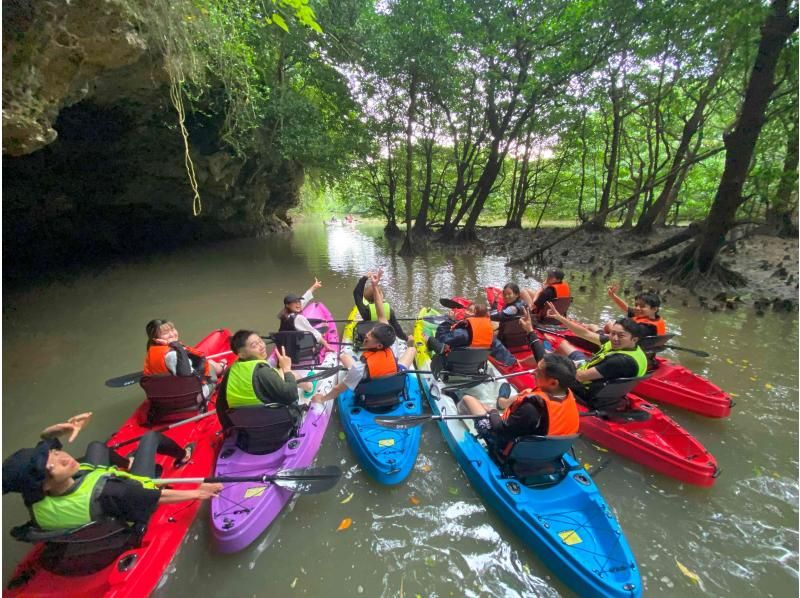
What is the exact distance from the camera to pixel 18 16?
11.2 ft

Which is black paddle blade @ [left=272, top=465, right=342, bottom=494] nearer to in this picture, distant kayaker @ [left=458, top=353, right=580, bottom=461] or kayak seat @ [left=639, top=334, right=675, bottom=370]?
distant kayaker @ [left=458, top=353, right=580, bottom=461]

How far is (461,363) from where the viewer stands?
16.2 feet

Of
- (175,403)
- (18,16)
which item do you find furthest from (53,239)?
(175,403)

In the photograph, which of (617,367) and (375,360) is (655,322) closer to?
(617,367)

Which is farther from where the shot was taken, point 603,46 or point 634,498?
point 603,46

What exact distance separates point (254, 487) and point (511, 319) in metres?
4.36

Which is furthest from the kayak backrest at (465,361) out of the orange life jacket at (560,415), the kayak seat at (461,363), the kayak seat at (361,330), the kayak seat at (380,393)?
the orange life jacket at (560,415)

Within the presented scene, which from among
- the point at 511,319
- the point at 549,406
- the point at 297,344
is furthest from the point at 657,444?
the point at 297,344

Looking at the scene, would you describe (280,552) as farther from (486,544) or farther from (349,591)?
(486,544)

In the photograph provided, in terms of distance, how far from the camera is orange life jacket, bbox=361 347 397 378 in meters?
4.03

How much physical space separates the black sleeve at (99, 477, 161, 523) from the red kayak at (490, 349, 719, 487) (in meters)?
4.36

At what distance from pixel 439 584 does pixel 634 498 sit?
7.07 feet

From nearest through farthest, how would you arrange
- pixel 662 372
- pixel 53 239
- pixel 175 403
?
1. pixel 175 403
2. pixel 662 372
3. pixel 53 239

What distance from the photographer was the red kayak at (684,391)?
4.47 metres
